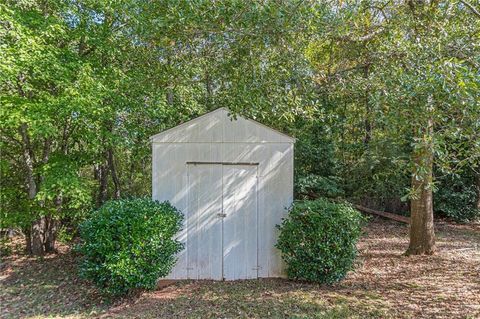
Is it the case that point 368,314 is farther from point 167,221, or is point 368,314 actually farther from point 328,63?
point 328,63

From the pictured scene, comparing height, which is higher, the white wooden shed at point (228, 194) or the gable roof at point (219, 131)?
the gable roof at point (219, 131)

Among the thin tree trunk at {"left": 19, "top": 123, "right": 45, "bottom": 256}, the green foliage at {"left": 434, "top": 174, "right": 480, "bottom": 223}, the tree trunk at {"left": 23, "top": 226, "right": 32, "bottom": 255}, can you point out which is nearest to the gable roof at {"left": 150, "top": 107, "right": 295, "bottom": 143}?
the thin tree trunk at {"left": 19, "top": 123, "right": 45, "bottom": 256}

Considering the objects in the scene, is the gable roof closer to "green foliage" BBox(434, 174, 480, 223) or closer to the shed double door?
the shed double door

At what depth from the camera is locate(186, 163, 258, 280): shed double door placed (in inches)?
209

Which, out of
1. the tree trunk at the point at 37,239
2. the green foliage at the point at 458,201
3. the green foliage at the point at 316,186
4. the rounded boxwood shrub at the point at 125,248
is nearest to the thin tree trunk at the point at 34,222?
the tree trunk at the point at 37,239

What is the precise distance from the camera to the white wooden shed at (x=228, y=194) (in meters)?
Result: 5.31

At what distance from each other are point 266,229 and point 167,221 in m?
1.56

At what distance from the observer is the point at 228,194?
5336 millimetres

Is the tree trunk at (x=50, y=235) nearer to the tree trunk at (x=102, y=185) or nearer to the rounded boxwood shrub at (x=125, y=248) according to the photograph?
the tree trunk at (x=102, y=185)

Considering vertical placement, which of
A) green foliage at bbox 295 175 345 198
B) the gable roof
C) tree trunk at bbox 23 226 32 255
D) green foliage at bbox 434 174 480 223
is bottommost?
tree trunk at bbox 23 226 32 255

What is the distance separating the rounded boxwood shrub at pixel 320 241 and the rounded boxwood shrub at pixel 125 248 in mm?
1781

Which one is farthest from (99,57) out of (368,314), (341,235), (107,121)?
(368,314)

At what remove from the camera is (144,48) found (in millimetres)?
5367

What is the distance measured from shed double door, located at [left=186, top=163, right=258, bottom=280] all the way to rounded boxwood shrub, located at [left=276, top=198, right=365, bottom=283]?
66cm
